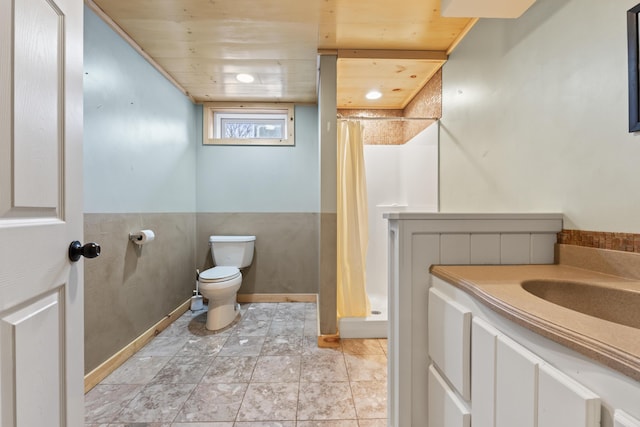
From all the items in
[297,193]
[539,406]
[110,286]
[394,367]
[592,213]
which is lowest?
[394,367]

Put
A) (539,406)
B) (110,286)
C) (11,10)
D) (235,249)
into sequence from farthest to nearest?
1. (235,249)
2. (110,286)
3. (11,10)
4. (539,406)

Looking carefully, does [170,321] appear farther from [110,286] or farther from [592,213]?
[592,213]

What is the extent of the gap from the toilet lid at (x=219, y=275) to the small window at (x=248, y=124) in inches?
54.2

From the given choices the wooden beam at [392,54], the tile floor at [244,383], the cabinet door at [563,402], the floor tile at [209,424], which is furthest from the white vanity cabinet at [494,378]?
the wooden beam at [392,54]

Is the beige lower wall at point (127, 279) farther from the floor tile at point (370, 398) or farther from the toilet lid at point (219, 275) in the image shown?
the floor tile at point (370, 398)

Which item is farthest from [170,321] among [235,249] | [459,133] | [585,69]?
[585,69]

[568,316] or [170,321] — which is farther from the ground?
[568,316]

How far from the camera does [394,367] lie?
1.03m

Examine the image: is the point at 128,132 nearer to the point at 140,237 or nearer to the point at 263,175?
the point at 140,237

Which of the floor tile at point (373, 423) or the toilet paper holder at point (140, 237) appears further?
the toilet paper holder at point (140, 237)

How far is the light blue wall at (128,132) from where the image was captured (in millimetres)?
1544

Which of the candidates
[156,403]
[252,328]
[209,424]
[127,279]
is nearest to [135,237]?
[127,279]

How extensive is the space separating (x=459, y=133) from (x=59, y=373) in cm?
220

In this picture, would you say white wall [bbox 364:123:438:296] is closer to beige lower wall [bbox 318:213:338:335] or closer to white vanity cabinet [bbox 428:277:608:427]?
beige lower wall [bbox 318:213:338:335]
